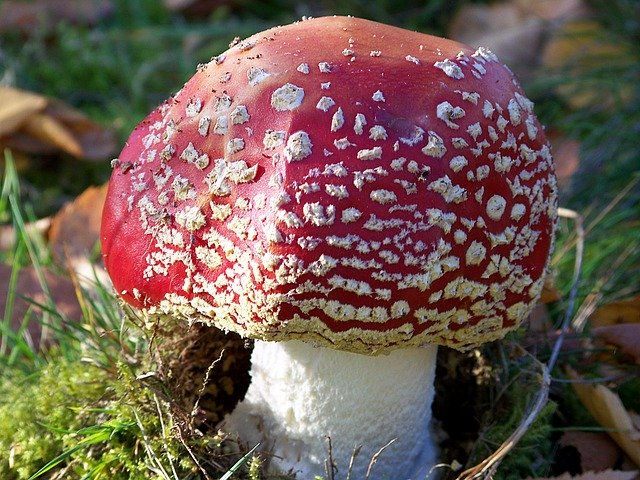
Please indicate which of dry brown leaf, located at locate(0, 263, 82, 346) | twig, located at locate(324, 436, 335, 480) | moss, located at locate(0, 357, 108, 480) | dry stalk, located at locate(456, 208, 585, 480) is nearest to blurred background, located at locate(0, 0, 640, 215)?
dry brown leaf, located at locate(0, 263, 82, 346)

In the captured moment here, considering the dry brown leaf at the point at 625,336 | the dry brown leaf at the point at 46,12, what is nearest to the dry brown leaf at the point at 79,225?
the dry brown leaf at the point at 625,336

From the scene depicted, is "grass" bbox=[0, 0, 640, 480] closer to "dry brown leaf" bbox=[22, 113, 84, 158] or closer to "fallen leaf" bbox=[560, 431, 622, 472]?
"fallen leaf" bbox=[560, 431, 622, 472]

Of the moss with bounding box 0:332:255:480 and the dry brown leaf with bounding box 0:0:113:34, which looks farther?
the dry brown leaf with bounding box 0:0:113:34

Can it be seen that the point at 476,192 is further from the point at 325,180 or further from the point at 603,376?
the point at 603,376

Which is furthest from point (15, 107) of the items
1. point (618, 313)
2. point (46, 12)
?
point (618, 313)

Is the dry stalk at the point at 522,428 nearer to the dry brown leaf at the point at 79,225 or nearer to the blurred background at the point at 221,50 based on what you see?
the blurred background at the point at 221,50

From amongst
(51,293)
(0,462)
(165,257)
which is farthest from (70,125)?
(165,257)
